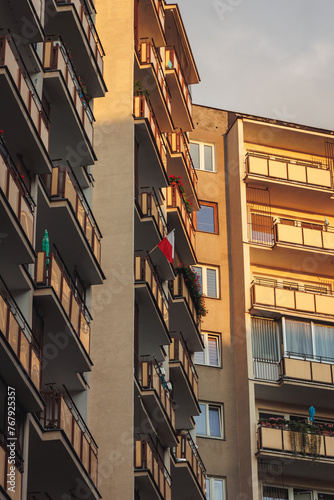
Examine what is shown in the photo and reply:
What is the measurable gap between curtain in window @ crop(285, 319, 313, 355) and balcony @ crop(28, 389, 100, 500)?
1972cm

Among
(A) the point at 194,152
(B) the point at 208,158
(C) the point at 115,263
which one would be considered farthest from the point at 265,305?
(C) the point at 115,263

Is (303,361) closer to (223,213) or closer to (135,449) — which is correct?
(223,213)

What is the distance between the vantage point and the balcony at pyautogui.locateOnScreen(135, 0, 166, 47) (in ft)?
145

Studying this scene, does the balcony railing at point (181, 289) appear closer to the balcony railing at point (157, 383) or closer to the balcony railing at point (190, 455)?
the balcony railing at point (157, 383)

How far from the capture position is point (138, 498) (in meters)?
36.0

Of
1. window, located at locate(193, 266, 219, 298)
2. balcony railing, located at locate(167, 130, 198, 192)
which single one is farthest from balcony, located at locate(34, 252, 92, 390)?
window, located at locate(193, 266, 219, 298)

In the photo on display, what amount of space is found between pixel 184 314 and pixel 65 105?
13.4m

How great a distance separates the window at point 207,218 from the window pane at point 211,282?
2.02 meters

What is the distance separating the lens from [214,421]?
A: 48.8 m

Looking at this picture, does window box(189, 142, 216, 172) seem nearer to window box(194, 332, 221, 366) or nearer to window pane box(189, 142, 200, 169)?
window pane box(189, 142, 200, 169)

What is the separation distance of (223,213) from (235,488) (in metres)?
12.7

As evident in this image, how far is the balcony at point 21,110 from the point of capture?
27.2 metres

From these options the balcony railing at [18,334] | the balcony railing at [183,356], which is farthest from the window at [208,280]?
the balcony railing at [18,334]

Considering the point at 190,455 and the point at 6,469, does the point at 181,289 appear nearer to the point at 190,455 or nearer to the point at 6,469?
the point at 190,455
